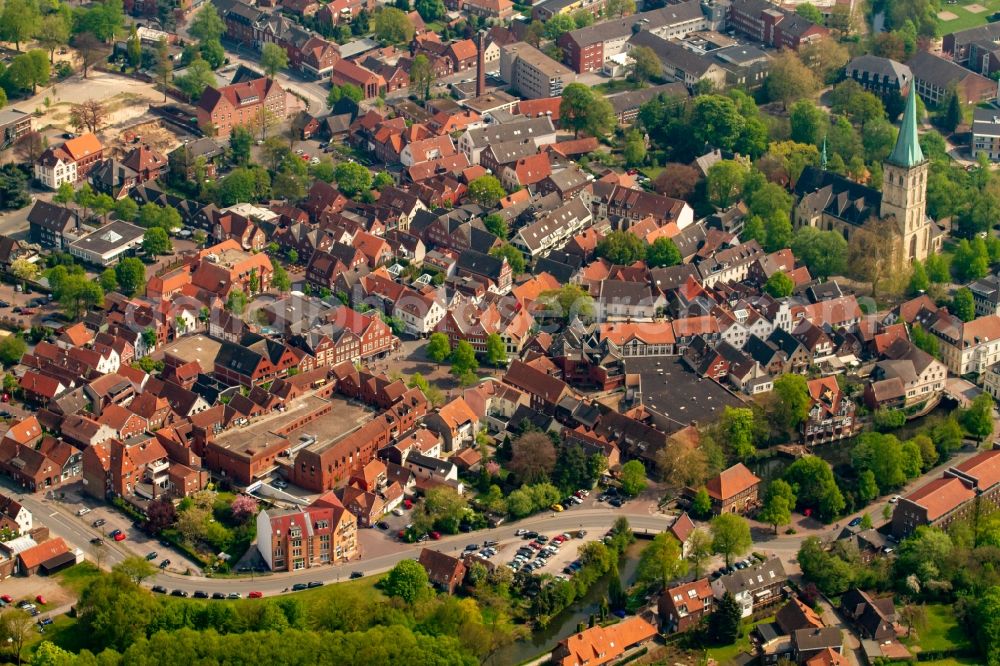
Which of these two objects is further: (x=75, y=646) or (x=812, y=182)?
(x=812, y=182)

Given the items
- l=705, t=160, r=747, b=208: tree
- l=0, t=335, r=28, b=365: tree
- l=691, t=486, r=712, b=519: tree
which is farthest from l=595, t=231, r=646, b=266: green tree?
l=0, t=335, r=28, b=365: tree

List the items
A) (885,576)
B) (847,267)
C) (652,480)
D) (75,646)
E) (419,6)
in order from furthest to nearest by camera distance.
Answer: (419,6) → (847,267) → (652,480) → (885,576) → (75,646)

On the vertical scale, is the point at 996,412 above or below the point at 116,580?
below

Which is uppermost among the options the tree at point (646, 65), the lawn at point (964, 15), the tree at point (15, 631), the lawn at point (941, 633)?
the tree at point (15, 631)

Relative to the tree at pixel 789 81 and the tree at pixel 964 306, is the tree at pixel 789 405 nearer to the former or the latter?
the tree at pixel 964 306

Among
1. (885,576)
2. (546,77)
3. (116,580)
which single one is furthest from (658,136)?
(116,580)

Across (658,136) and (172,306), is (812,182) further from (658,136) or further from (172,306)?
(172,306)

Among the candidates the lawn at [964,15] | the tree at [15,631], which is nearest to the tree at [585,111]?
the lawn at [964,15]
